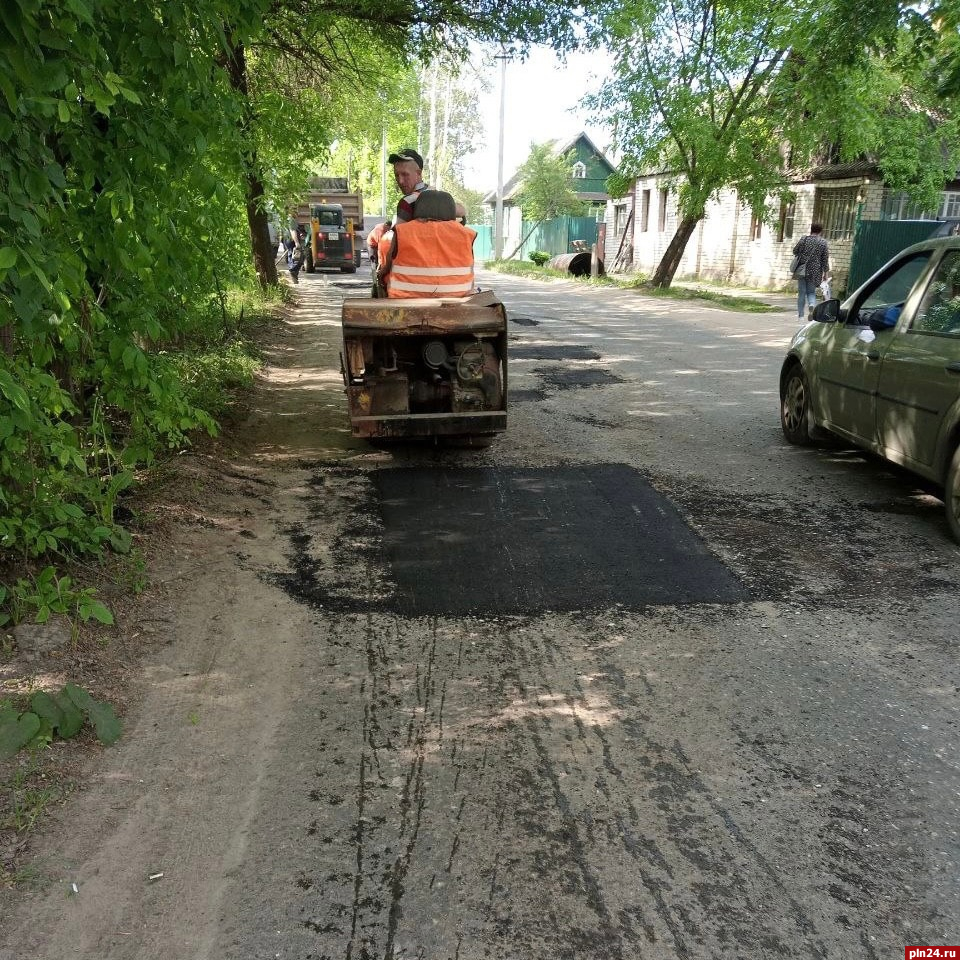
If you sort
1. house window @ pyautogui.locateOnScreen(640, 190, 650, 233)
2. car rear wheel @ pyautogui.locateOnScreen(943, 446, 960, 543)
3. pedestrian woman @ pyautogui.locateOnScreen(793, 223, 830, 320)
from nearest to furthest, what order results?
1. car rear wheel @ pyautogui.locateOnScreen(943, 446, 960, 543)
2. pedestrian woman @ pyautogui.locateOnScreen(793, 223, 830, 320)
3. house window @ pyautogui.locateOnScreen(640, 190, 650, 233)

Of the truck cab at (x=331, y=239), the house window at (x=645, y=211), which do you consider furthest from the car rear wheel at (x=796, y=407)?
the house window at (x=645, y=211)

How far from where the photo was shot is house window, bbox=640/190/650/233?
135ft

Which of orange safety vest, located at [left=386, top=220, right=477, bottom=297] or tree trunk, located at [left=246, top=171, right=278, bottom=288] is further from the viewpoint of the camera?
tree trunk, located at [left=246, top=171, right=278, bottom=288]

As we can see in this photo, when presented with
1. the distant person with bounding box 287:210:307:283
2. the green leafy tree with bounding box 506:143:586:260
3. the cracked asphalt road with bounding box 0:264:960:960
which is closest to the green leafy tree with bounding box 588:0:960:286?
the distant person with bounding box 287:210:307:283

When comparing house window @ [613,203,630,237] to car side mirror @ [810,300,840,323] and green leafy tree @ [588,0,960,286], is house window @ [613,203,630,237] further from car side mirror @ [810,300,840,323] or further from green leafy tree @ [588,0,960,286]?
car side mirror @ [810,300,840,323]

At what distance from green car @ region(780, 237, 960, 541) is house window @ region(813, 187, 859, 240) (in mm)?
21740

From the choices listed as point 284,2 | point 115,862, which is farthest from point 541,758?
point 284,2

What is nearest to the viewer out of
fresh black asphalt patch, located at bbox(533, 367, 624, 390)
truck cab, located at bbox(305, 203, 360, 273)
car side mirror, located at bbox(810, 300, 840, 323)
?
car side mirror, located at bbox(810, 300, 840, 323)

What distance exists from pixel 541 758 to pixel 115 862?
4.81 ft

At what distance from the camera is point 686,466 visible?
712cm

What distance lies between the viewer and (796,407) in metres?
7.71

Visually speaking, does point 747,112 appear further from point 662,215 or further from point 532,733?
point 532,733

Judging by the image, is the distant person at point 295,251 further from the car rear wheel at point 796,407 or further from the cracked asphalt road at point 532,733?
the cracked asphalt road at point 532,733

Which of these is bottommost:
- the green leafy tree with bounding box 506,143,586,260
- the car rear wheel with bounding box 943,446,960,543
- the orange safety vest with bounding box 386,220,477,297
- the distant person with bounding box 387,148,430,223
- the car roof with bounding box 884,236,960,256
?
the car rear wheel with bounding box 943,446,960,543
